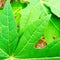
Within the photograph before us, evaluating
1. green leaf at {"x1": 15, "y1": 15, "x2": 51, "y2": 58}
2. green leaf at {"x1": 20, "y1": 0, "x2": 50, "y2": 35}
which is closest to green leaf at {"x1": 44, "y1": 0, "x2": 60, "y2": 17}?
green leaf at {"x1": 20, "y1": 0, "x2": 50, "y2": 35}

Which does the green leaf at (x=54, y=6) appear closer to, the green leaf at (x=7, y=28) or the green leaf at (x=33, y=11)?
the green leaf at (x=33, y=11)

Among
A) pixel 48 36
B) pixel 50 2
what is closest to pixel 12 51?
pixel 48 36

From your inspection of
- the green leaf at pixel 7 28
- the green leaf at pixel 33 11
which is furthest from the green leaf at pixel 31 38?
the green leaf at pixel 33 11

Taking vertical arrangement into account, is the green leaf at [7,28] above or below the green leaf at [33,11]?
above

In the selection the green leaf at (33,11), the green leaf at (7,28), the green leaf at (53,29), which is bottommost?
the green leaf at (53,29)

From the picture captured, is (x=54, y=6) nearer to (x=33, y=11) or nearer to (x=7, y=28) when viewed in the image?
(x=33, y=11)

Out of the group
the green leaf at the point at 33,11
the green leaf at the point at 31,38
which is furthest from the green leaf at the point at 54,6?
the green leaf at the point at 31,38

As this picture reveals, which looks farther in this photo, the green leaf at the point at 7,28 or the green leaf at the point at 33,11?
the green leaf at the point at 33,11

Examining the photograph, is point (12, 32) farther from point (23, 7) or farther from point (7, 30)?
point (23, 7)
